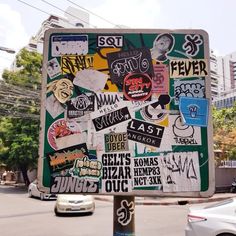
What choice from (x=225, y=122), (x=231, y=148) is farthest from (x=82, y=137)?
(x=225, y=122)

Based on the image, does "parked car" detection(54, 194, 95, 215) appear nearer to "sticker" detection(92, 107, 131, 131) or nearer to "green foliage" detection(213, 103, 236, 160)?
"sticker" detection(92, 107, 131, 131)

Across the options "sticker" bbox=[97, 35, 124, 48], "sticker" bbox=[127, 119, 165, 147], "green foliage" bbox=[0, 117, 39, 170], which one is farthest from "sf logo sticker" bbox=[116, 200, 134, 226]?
"green foliage" bbox=[0, 117, 39, 170]

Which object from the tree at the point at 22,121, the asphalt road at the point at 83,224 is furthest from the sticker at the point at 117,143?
the tree at the point at 22,121

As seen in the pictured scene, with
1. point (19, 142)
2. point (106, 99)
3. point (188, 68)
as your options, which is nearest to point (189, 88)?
point (188, 68)

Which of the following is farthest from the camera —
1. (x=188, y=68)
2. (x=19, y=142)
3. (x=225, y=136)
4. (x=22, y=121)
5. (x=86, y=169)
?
(x=22, y=121)

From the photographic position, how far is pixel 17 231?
10.3 metres

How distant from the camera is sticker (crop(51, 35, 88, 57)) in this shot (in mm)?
2191

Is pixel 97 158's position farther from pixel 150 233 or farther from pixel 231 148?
pixel 231 148

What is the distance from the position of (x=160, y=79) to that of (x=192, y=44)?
11.6 inches

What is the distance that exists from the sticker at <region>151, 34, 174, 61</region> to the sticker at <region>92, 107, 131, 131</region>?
372mm

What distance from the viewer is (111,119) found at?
213 cm

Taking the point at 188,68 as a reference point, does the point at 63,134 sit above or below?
below

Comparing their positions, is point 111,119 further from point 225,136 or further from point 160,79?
point 225,136

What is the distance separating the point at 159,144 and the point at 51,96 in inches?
27.4
